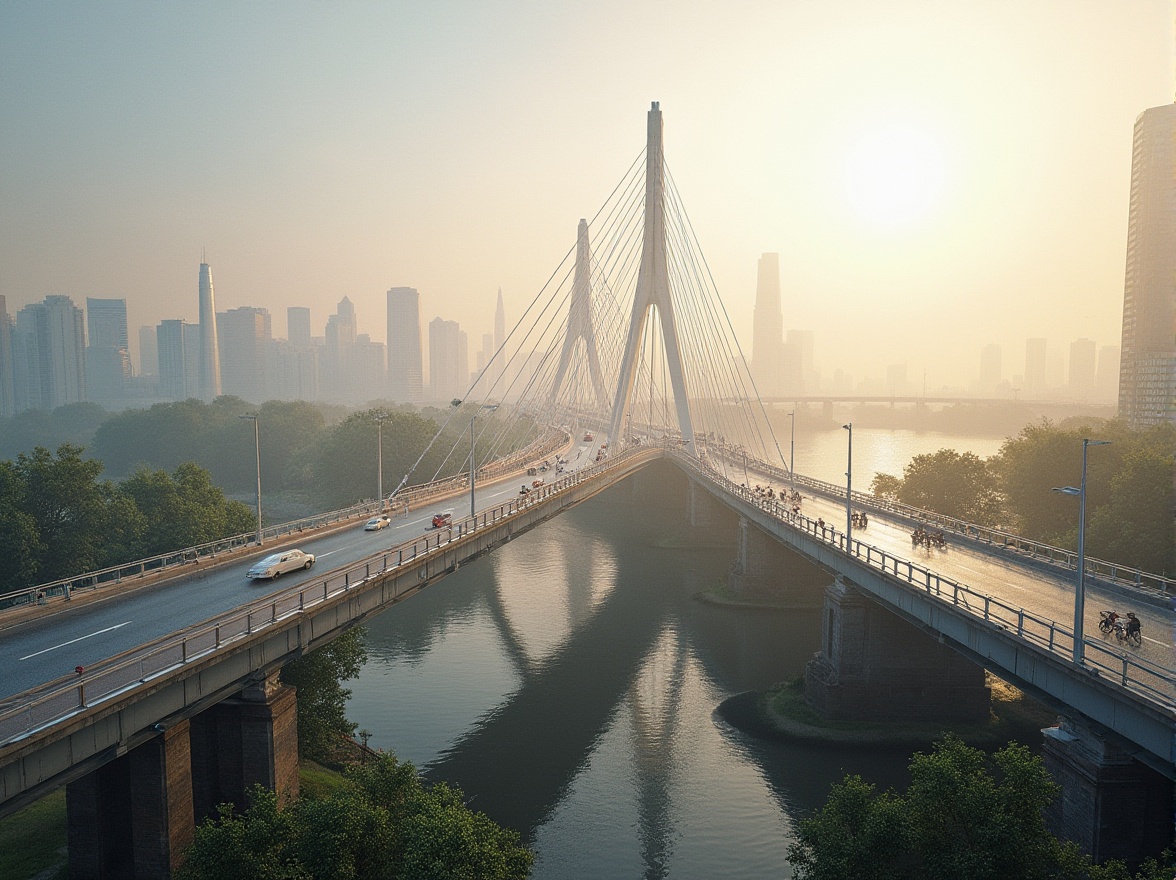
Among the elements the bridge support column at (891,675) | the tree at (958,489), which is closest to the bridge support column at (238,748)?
the bridge support column at (891,675)

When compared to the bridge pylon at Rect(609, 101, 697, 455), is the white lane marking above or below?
below

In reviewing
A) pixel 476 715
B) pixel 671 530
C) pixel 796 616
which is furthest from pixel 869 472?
pixel 476 715

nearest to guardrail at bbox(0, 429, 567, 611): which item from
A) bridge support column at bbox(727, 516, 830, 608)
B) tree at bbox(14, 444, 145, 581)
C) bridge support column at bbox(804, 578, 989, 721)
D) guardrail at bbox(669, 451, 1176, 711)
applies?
tree at bbox(14, 444, 145, 581)

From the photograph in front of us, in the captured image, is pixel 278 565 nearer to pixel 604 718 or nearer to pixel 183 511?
pixel 604 718

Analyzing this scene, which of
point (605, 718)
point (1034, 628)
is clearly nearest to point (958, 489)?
point (605, 718)

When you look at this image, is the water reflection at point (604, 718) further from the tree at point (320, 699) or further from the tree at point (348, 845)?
the tree at point (348, 845)

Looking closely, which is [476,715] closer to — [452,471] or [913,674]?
[913,674]

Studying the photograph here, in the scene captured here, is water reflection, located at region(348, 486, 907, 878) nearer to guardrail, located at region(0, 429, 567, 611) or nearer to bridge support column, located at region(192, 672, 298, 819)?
guardrail, located at region(0, 429, 567, 611)
